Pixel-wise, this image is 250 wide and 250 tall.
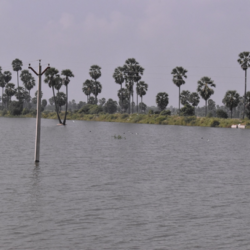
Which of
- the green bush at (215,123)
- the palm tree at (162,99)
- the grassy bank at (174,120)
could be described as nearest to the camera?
the grassy bank at (174,120)

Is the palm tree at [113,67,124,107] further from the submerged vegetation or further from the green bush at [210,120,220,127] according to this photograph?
the green bush at [210,120,220,127]

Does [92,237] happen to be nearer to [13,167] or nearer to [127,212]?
[127,212]

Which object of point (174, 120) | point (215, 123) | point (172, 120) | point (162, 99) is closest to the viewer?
point (215, 123)

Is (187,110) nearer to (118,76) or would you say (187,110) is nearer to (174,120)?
(174,120)

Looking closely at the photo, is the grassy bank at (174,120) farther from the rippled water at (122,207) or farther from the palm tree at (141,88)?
the rippled water at (122,207)

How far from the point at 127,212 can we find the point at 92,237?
4437 millimetres

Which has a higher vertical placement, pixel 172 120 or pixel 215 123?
pixel 172 120

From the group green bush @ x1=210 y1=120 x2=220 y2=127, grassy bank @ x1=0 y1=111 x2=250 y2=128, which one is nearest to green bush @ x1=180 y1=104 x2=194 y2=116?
grassy bank @ x1=0 y1=111 x2=250 y2=128

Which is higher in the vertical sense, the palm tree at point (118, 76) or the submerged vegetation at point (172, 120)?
the palm tree at point (118, 76)

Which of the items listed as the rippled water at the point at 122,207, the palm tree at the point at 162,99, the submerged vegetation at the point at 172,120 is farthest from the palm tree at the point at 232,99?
the rippled water at the point at 122,207

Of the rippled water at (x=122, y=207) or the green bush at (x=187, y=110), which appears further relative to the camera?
the green bush at (x=187, y=110)

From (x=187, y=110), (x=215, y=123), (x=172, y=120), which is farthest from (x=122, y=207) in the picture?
(x=187, y=110)

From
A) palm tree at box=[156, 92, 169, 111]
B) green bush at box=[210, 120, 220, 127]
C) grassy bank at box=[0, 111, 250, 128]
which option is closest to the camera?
grassy bank at box=[0, 111, 250, 128]

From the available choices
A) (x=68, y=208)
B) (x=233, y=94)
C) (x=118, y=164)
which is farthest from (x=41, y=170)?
(x=233, y=94)
